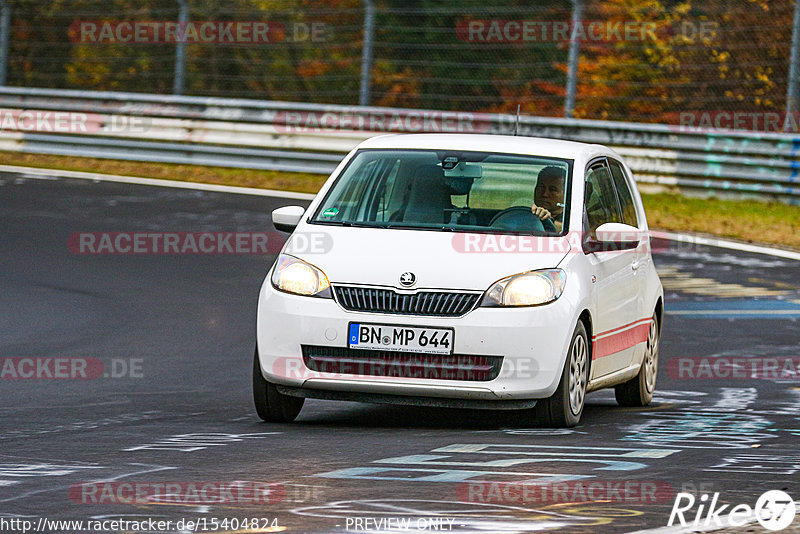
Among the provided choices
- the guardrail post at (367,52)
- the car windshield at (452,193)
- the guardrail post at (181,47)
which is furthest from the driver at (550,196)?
the guardrail post at (181,47)

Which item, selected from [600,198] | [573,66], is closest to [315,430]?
[600,198]

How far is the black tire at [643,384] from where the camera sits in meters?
9.89

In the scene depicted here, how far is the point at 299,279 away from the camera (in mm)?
Result: 8281

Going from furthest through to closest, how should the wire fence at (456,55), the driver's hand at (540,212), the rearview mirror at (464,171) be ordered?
the wire fence at (456,55) < the rearview mirror at (464,171) < the driver's hand at (540,212)

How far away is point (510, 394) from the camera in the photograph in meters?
8.10

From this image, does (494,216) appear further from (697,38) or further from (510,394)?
(697,38)

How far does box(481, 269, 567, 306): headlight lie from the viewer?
807 centimetres

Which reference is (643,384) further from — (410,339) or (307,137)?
(307,137)

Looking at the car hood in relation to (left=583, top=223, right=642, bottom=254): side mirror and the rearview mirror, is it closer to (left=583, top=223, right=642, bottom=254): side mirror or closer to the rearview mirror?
(left=583, top=223, right=642, bottom=254): side mirror

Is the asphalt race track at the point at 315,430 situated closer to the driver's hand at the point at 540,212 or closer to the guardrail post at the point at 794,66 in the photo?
the driver's hand at the point at 540,212

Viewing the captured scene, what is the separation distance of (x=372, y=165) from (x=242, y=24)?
93.4 ft

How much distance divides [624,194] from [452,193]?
1.62 m

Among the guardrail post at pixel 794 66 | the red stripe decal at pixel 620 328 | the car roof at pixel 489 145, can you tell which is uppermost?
the guardrail post at pixel 794 66

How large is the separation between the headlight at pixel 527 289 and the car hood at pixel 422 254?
0.04m
